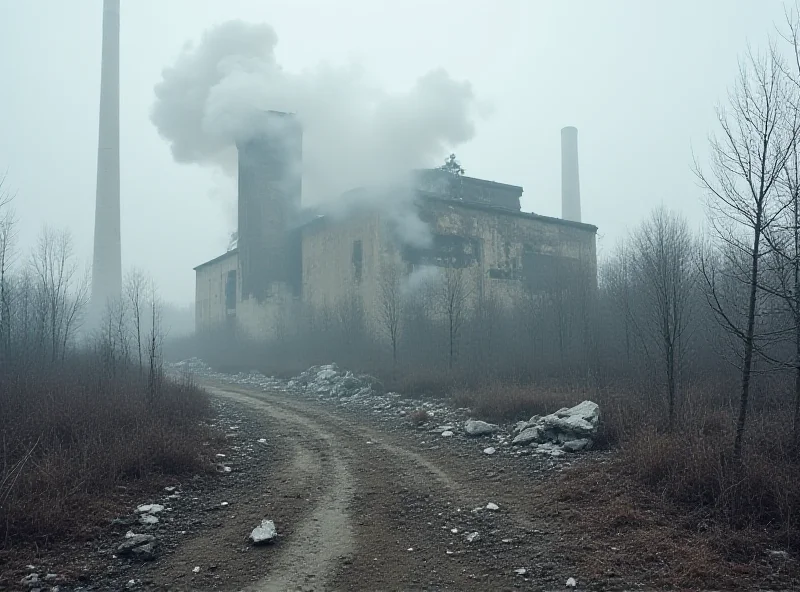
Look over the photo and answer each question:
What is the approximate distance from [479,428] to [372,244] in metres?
12.6

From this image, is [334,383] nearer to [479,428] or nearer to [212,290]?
[479,428]

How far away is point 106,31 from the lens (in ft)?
106

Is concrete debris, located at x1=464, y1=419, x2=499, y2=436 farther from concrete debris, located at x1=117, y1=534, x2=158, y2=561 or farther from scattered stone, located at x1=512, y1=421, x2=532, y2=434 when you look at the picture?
concrete debris, located at x1=117, y1=534, x2=158, y2=561

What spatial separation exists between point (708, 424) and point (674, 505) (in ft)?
8.31

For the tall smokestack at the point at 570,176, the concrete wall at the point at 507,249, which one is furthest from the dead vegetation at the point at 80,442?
the tall smokestack at the point at 570,176

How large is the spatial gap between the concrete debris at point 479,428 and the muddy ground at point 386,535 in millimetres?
882

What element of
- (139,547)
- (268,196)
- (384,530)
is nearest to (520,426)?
(384,530)

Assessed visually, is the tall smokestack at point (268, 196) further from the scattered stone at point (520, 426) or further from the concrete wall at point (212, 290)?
the scattered stone at point (520, 426)

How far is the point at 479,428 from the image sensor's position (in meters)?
9.38

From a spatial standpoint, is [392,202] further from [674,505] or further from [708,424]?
[674,505]

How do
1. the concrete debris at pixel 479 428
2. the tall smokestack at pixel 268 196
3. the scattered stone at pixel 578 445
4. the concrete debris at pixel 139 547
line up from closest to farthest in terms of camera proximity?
the concrete debris at pixel 139 547, the scattered stone at pixel 578 445, the concrete debris at pixel 479 428, the tall smokestack at pixel 268 196

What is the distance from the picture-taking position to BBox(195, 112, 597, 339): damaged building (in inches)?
829

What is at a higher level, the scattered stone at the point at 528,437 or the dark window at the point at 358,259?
the dark window at the point at 358,259

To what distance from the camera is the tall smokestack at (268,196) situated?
23812mm
